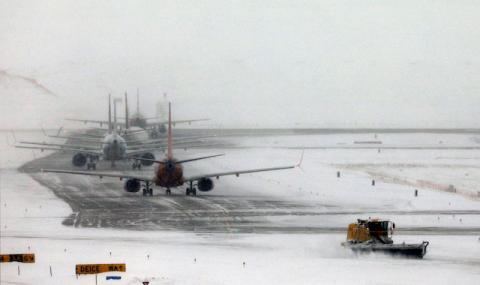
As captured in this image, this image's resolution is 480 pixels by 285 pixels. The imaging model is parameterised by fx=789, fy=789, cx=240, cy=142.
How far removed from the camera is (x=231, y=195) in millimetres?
48562

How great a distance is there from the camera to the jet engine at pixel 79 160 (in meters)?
63.2

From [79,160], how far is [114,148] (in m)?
5.06

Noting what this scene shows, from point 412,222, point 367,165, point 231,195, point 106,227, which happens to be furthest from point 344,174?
point 106,227

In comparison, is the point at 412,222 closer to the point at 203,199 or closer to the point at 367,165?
the point at 203,199

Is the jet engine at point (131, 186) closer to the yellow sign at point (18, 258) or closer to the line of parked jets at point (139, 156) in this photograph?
the line of parked jets at point (139, 156)

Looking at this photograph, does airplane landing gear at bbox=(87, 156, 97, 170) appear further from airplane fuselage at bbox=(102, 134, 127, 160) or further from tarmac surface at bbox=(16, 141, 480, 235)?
tarmac surface at bbox=(16, 141, 480, 235)

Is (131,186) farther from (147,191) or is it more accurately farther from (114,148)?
(114,148)

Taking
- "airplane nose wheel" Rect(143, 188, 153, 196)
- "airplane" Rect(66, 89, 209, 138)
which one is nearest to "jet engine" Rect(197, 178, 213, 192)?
"airplane nose wheel" Rect(143, 188, 153, 196)

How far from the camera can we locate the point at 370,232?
111ft

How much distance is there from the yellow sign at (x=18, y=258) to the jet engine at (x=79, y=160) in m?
30.9

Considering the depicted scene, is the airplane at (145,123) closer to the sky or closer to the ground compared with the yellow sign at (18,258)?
closer to the sky

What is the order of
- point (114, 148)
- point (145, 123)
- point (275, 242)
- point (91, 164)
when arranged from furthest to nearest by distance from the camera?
point (145, 123) < point (91, 164) < point (114, 148) < point (275, 242)

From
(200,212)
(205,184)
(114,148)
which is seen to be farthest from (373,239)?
(114,148)

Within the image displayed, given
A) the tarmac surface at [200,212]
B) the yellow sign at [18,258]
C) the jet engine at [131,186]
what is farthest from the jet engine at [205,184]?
the yellow sign at [18,258]
